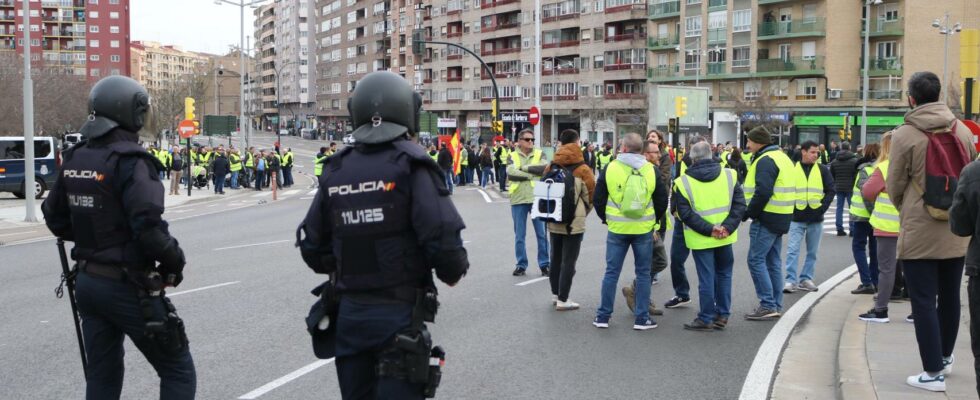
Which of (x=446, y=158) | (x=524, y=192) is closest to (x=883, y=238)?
(x=524, y=192)

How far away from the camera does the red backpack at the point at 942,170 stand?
19.5 ft

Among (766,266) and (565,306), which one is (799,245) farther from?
(565,306)

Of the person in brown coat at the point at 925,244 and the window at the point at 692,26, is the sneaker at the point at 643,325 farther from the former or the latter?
the window at the point at 692,26

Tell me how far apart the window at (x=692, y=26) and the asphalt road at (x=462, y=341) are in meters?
62.0

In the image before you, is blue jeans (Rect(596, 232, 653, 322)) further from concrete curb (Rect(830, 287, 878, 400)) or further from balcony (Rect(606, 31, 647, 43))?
balcony (Rect(606, 31, 647, 43))

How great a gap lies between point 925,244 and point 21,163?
2968cm

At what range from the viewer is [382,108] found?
3863 millimetres

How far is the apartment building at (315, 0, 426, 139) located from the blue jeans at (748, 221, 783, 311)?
96540mm

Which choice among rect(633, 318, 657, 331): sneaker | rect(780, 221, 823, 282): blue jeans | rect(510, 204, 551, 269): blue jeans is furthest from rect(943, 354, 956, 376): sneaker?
rect(510, 204, 551, 269): blue jeans

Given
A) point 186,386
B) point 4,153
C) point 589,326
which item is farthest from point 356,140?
point 4,153

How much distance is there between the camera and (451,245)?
3691 mm

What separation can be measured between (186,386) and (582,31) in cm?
8089

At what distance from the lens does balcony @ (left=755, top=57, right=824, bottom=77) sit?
64688mm

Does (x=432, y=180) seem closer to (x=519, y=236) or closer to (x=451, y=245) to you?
(x=451, y=245)
